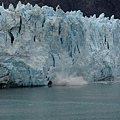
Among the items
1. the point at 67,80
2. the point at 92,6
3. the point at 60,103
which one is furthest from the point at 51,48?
the point at 92,6

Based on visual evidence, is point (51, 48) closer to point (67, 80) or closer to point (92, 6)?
point (67, 80)

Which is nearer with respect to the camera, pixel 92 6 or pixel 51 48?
pixel 51 48

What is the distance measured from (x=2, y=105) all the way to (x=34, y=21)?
7.35m

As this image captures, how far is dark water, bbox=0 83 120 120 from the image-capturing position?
16.3 m

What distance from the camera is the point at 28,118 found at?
15703 millimetres

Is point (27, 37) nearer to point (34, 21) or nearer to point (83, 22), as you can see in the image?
point (34, 21)

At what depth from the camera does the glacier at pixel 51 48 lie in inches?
919

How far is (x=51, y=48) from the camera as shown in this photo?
25.3 meters

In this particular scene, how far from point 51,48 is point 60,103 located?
6608 millimetres

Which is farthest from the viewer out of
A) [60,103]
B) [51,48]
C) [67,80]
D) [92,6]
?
[92,6]

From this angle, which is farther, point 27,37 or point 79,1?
point 79,1

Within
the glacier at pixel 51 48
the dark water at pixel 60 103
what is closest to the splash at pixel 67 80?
the glacier at pixel 51 48

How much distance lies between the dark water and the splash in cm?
69

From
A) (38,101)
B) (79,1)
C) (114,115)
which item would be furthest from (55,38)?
(79,1)
